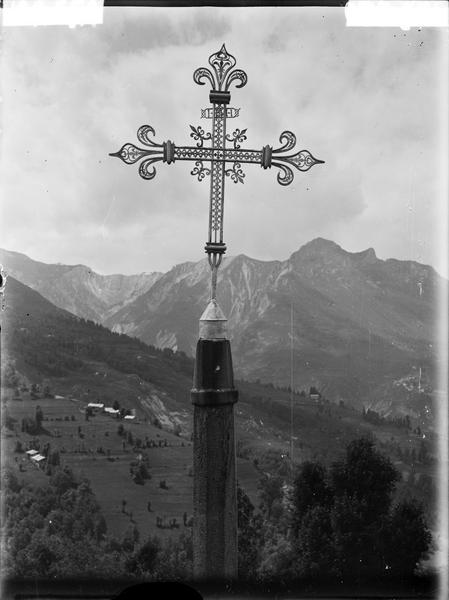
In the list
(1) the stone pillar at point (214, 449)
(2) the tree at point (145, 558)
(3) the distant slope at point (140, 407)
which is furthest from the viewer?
(3) the distant slope at point (140, 407)

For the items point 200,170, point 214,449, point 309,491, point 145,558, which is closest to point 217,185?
point 200,170

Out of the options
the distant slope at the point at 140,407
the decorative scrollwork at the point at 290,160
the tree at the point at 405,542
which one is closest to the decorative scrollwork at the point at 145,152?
the decorative scrollwork at the point at 290,160

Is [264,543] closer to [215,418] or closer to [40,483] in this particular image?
[215,418]

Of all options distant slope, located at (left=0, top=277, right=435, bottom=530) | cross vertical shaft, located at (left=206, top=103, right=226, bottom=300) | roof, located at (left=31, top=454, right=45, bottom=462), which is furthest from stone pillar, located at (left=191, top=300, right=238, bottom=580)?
roof, located at (left=31, top=454, right=45, bottom=462)

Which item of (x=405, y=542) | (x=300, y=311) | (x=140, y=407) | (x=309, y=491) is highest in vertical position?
(x=300, y=311)

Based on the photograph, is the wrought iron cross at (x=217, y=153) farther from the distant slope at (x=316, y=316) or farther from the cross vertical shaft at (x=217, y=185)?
the distant slope at (x=316, y=316)

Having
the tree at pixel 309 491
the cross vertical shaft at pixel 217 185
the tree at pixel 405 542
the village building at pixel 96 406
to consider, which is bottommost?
the tree at pixel 405 542

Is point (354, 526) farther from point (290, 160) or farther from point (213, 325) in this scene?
point (290, 160)

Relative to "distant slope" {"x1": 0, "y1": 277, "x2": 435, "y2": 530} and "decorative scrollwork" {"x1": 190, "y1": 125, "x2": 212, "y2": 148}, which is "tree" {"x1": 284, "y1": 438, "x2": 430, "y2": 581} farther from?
"decorative scrollwork" {"x1": 190, "y1": 125, "x2": 212, "y2": 148}
